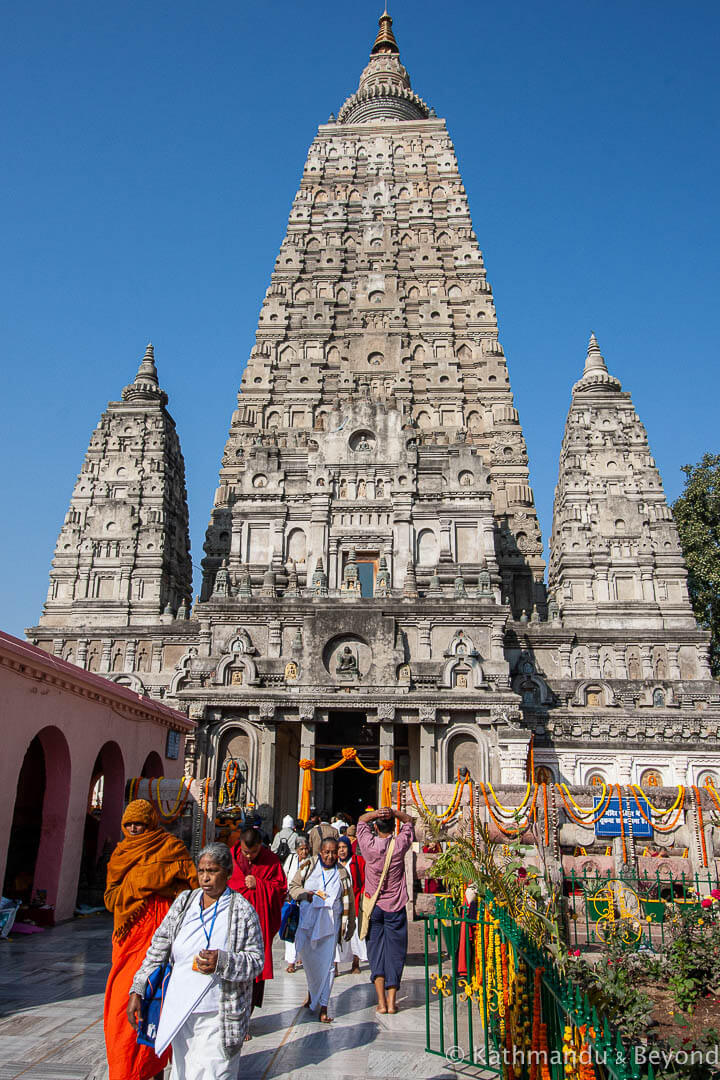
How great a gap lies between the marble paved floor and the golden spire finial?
251 ft

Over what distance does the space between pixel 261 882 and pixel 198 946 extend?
2.71 m

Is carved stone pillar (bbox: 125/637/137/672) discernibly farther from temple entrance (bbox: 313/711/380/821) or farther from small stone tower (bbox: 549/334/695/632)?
small stone tower (bbox: 549/334/695/632)

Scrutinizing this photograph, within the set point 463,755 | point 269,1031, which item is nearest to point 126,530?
point 463,755

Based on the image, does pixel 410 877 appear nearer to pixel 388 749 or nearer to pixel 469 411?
pixel 388 749

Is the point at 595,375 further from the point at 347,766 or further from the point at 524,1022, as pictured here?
the point at 524,1022

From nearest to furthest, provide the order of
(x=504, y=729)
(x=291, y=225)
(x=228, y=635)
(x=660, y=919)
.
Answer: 1. (x=660, y=919)
2. (x=504, y=729)
3. (x=228, y=635)
4. (x=291, y=225)

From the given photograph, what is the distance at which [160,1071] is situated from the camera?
20.5 feet

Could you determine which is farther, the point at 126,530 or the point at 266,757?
the point at 126,530

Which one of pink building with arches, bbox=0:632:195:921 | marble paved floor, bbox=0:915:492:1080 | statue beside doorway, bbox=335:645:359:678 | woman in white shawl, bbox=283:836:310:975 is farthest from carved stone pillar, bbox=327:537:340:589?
marble paved floor, bbox=0:915:492:1080

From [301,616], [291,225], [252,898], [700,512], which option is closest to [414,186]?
[291,225]

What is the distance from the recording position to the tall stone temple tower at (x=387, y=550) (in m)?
29.0

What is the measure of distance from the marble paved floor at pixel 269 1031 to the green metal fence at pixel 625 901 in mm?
3175

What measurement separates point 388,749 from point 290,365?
2602 cm

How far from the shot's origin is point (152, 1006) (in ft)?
19.4
